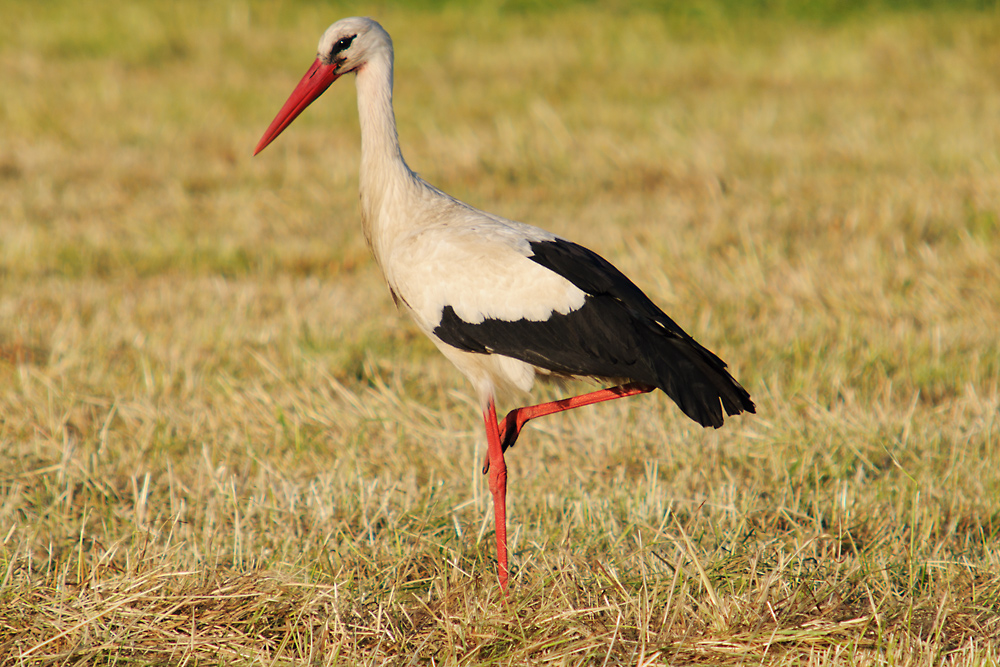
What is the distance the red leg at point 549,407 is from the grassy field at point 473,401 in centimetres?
28

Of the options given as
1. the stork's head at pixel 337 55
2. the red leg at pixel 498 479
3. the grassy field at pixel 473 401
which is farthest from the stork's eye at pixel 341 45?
the grassy field at pixel 473 401

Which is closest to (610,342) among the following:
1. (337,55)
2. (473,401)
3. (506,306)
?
(506,306)

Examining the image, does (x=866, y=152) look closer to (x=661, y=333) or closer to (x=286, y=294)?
(x=286, y=294)

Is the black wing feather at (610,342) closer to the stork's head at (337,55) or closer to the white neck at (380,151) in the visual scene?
the white neck at (380,151)

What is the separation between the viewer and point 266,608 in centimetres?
250

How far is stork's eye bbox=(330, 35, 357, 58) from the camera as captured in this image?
321 cm

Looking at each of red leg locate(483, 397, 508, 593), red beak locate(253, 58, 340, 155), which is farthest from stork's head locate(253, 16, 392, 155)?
red leg locate(483, 397, 508, 593)

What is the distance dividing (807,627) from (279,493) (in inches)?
70.6

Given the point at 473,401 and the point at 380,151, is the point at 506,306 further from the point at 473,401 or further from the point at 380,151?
the point at 473,401

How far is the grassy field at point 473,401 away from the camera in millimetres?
2504

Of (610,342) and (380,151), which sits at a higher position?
(380,151)

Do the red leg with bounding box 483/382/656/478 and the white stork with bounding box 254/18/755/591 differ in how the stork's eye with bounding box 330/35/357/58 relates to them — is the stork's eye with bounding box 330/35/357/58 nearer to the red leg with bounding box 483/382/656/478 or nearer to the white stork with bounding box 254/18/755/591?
the white stork with bounding box 254/18/755/591

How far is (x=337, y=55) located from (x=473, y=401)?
1.64m

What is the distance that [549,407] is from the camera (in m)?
3.09
